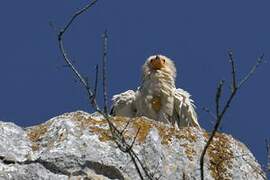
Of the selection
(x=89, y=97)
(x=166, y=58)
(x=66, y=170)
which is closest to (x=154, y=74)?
(x=166, y=58)

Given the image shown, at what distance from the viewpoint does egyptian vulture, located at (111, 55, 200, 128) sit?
45.6ft

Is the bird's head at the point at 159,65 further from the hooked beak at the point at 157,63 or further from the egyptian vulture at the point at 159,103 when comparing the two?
the egyptian vulture at the point at 159,103

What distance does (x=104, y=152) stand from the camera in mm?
7281

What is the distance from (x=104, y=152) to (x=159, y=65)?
8706 mm

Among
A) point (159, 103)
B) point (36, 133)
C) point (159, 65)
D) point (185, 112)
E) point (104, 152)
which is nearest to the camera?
point (104, 152)

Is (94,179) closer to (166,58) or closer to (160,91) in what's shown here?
(160,91)

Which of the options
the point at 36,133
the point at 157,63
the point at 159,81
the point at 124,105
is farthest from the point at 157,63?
the point at 36,133

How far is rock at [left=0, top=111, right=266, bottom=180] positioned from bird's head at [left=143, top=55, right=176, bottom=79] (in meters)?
7.70

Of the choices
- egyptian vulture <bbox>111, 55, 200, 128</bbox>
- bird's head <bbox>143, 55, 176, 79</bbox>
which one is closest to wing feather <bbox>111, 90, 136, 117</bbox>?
egyptian vulture <bbox>111, 55, 200, 128</bbox>

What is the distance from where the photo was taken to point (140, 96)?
47.5 feet

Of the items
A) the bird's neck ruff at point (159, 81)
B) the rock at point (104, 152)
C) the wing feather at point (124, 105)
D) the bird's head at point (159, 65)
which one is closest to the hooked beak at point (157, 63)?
the bird's head at point (159, 65)

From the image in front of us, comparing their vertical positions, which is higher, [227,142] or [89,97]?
[89,97]

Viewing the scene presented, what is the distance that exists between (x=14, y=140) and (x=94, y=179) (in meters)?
0.80

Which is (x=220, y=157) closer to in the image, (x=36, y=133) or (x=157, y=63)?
(x=36, y=133)
